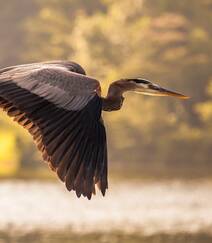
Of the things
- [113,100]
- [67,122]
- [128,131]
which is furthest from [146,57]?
[67,122]

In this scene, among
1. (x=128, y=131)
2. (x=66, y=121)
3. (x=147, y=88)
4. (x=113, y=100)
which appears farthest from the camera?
(x=128, y=131)

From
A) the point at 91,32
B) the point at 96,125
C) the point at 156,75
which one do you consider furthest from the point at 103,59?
the point at 96,125

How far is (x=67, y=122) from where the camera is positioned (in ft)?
19.8

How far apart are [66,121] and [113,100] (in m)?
1.17

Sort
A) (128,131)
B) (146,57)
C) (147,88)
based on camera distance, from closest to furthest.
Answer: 1. (147,88)
2. (128,131)
3. (146,57)

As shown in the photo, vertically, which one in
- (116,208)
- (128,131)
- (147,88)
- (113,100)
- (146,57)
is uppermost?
(147,88)

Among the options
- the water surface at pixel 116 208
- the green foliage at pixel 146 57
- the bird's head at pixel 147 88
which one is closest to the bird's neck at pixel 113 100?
the bird's head at pixel 147 88

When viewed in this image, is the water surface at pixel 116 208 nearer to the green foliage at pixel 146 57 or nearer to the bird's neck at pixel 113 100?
the green foliage at pixel 146 57

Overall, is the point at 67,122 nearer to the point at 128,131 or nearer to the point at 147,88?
the point at 147,88

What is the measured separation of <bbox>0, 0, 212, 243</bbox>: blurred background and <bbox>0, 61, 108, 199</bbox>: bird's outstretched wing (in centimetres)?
1440

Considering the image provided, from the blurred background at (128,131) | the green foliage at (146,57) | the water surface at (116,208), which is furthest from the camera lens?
the green foliage at (146,57)

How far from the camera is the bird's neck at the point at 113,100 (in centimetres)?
711

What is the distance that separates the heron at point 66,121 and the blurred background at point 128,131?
14.4 meters

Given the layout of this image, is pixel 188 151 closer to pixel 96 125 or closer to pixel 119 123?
pixel 119 123
